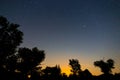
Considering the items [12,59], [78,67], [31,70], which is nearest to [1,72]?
[12,59]

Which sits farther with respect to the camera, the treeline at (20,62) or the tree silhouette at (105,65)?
the tree silhouette at (105,65)

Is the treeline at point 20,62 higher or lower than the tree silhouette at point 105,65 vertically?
lower

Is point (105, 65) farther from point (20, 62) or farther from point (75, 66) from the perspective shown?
point (20, 62)

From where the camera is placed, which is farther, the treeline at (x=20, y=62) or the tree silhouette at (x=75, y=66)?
the tree silhouette at (x=75, y=66)

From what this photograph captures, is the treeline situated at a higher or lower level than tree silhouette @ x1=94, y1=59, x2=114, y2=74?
lower

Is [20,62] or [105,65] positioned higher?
[105,65]

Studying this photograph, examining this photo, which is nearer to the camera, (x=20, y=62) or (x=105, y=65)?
(x=20, y=62)

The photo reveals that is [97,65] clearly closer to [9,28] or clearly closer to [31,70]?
[31,70]

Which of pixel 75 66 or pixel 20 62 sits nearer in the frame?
pixel 20 62

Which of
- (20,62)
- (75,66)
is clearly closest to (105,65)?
(75,66)

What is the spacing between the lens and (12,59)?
169ft

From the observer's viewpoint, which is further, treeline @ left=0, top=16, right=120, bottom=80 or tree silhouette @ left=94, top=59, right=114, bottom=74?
tree silhouette @ left=94, top=59, right=114, bottom=74

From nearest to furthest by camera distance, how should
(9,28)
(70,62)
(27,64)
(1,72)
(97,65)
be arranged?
(1,72) → (9,28) → (27,64) → (97,65) → (70,62)

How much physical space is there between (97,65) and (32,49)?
43011 mm
